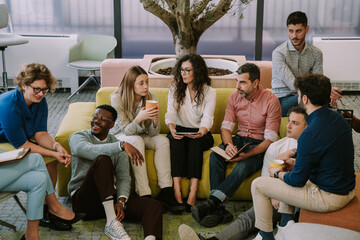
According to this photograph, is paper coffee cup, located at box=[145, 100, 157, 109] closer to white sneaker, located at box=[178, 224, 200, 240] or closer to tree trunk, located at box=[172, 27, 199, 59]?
white sneaker, located at box=[178, 224, 200, 240]

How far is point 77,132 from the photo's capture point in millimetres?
3543

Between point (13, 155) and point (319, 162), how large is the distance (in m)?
1.82

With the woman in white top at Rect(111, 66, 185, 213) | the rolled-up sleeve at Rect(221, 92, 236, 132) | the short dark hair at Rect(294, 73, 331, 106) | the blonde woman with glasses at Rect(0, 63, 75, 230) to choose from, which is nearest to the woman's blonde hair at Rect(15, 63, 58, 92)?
the blonde woman with glasses at Rect(0, 63, 75, 230)

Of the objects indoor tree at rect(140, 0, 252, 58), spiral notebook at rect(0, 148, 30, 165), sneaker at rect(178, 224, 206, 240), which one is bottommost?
sneaker at rect(178, 224, 206, 240)

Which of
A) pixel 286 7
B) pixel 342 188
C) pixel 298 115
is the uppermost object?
pixel 286 7

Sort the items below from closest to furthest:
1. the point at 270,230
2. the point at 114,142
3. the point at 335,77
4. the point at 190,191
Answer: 1. the point at 270,230
2. the point at 114,142
3. the point at 190,191
4. the point at 335,77

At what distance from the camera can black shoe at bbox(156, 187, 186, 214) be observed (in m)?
3.67

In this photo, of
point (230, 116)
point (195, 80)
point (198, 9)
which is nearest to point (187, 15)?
point (198, 9)

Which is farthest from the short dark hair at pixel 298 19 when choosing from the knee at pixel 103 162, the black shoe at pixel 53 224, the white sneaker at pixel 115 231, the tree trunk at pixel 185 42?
the black shoe at pixel 53 224

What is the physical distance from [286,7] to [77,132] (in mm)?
4760

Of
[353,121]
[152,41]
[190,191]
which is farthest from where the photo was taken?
[152,41]

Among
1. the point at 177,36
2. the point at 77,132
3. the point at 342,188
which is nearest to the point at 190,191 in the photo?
the point at 77,132

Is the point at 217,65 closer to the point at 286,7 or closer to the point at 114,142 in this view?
the point at 286,7

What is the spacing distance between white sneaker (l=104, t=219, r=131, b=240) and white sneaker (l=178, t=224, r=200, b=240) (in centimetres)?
36
